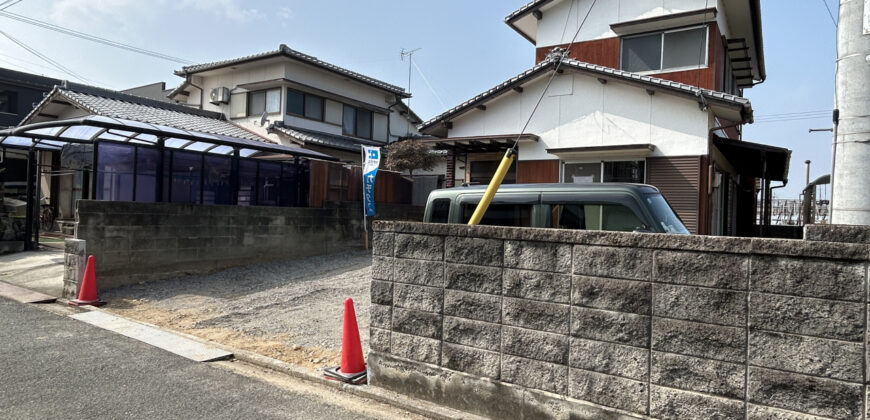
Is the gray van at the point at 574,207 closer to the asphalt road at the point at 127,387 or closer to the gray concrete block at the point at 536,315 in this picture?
the gray concrete block at the point at 536,315

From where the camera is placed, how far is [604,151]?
1141 centimetres

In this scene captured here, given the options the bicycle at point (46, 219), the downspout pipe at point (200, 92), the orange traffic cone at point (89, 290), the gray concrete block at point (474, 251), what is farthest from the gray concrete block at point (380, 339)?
the downspout pipe at point (200, 92)

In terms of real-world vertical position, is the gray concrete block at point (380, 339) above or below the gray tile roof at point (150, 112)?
below

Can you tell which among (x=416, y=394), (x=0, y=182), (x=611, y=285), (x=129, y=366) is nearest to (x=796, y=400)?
(x=611, y=285)

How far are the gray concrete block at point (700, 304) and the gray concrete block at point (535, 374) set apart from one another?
31.6 inches

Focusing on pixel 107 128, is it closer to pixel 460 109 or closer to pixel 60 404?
pixel 60 404

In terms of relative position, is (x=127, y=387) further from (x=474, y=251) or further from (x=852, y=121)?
(x=852, y=121)

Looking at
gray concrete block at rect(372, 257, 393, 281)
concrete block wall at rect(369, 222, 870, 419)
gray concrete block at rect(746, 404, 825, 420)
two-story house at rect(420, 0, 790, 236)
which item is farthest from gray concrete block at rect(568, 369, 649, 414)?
two-story house at rect(420, 0, 790, 236)

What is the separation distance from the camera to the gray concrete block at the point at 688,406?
9.36ft

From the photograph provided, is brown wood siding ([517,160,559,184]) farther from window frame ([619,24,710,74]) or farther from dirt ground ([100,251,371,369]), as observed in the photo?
dirt ground ([100,251,371,369])

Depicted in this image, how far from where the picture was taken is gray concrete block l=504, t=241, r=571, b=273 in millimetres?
3457

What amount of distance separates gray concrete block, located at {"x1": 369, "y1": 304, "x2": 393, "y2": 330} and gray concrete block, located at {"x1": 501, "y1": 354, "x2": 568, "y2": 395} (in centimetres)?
112

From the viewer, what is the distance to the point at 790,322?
269 centimetres

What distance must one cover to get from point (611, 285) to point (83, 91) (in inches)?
767
